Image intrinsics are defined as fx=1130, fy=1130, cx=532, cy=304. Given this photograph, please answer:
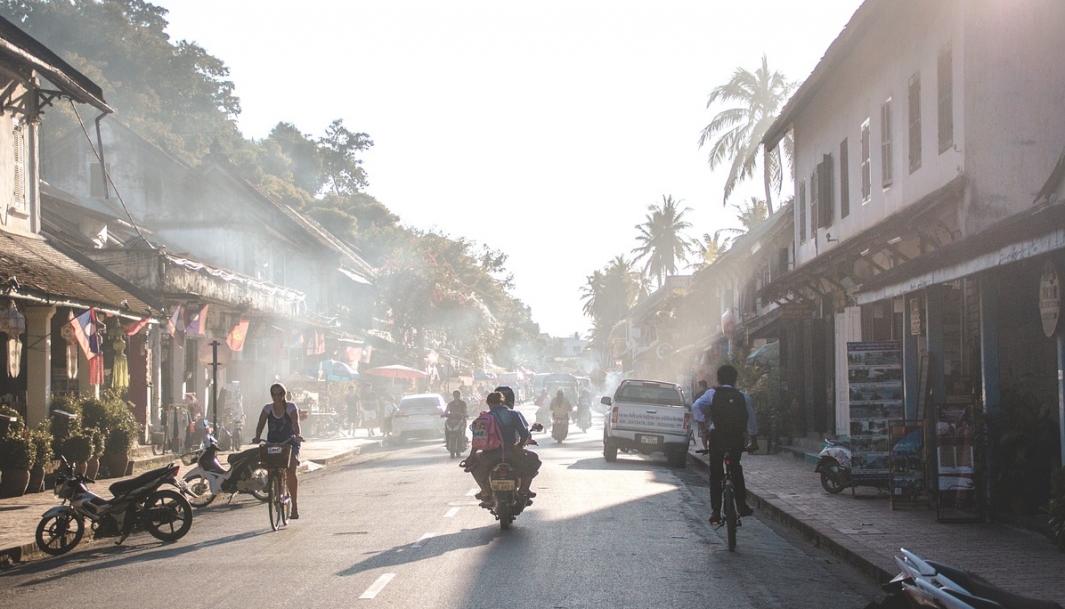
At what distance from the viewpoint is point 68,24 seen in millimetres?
66688

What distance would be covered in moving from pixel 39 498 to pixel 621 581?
449 inches

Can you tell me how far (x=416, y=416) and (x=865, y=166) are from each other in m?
18.5

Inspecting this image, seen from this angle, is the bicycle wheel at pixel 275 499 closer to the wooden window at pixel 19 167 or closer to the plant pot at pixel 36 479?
the plant pot at pixel 36 479

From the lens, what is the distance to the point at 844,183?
2567 cm

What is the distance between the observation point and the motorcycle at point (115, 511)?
498 inches

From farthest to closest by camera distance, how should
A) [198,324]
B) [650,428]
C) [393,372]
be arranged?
[393,372]
[198,324]
[650,428]

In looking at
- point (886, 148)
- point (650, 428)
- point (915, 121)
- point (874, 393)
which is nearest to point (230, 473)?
point (874, 393)

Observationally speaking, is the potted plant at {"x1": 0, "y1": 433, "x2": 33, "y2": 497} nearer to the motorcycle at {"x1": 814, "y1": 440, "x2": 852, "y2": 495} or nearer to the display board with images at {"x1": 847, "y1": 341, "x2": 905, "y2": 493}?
the motorcycle at {"x1": 814, "y1": 440, "x2": 852, "y2": 495}

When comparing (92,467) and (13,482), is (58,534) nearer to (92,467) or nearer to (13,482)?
(13,482)

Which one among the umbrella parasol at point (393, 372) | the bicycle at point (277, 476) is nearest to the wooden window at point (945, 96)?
the bicycle at point (277, 476)

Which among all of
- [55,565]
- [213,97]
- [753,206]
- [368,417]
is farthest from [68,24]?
[55,565]

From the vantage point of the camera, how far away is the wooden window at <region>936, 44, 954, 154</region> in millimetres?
17656

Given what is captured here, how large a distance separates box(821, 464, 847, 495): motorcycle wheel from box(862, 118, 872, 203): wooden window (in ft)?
25.8

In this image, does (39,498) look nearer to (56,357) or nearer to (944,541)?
(56,357)
